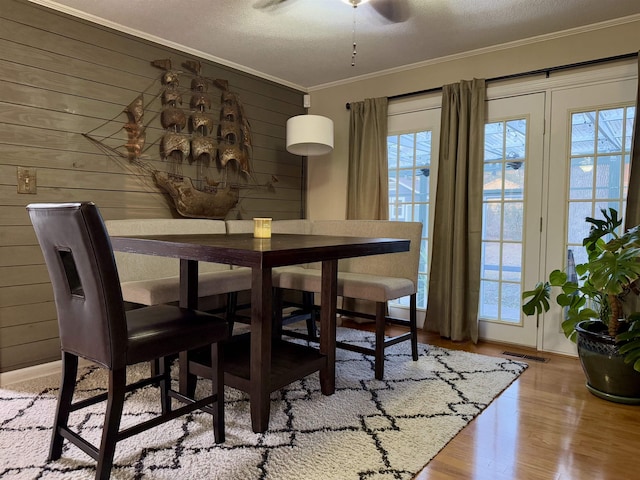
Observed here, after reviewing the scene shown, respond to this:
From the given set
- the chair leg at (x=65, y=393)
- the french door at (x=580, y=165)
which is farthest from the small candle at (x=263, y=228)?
the french door at (x=580, y=165)

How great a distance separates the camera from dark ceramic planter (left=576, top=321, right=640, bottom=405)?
91.0 inches

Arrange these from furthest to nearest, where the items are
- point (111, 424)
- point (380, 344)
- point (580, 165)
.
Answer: point (580, 165), point (380, 344), point (111, 424)

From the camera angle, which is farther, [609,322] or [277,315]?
[277,315]

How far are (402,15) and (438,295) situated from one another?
2.15m

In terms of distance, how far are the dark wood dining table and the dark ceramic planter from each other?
1.18 m

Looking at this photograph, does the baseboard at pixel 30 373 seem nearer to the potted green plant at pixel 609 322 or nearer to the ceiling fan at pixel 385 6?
the ceiling fan at pixel 385 6

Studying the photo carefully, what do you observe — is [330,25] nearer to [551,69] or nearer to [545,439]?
[551,69]

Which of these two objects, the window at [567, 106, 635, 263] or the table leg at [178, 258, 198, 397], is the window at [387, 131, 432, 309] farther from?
the table leg at [178, 258, 198, 397]

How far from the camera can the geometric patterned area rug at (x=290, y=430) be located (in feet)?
5.37

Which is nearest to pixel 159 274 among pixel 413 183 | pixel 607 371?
pixel 413 183

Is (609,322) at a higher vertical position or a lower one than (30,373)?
higher

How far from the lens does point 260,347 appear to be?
184 centimetres

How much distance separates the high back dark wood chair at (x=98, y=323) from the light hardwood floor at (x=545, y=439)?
3.45ft

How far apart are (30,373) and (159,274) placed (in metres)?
0.95
